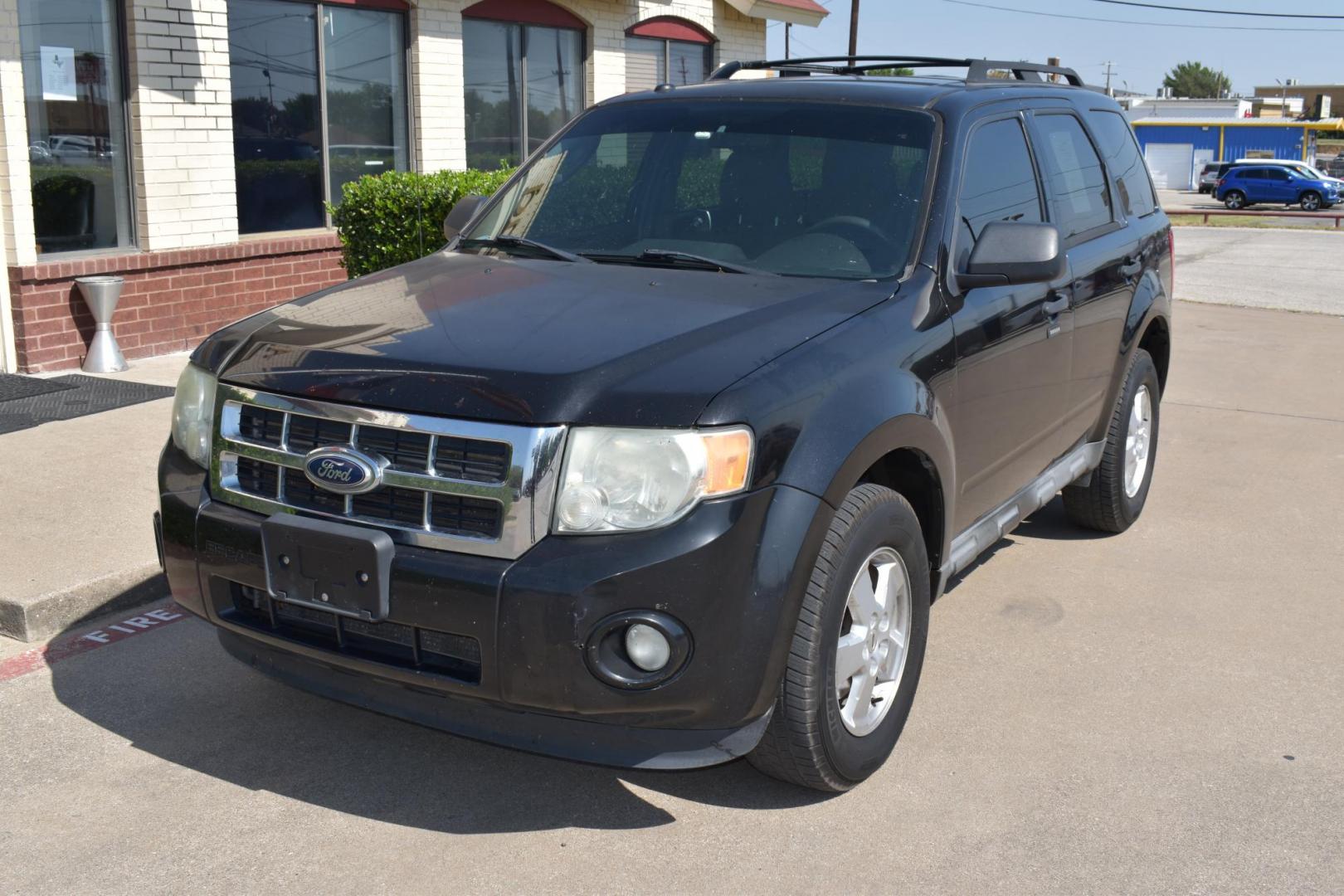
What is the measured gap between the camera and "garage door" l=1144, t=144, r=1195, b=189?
233 feet

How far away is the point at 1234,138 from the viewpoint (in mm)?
72000

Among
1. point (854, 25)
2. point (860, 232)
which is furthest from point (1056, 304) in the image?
point (854, 25)

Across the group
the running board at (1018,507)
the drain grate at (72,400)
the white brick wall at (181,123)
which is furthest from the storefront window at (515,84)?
the running board at (1018,507)

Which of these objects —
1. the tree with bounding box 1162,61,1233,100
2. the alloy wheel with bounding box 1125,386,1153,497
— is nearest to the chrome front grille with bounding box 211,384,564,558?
the alloy wheel with bounding box 1125,386,1153,497

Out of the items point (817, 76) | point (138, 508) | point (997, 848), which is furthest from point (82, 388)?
point (997, 848)

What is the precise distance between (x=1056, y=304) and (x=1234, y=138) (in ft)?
244

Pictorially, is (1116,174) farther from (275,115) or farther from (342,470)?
(275,115)

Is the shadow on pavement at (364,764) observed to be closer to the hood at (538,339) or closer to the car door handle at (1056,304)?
the hood at (538,339)

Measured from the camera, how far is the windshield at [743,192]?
14.0 ft

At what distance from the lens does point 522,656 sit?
312cm

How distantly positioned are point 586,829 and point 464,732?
500 millimetres

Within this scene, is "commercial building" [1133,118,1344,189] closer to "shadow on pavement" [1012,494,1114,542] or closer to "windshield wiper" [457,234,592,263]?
"shadow on pavement" [1012,494,1114,542]

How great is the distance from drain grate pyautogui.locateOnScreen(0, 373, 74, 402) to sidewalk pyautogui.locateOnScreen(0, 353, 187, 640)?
78cm

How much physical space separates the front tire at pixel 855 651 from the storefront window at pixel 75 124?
739 centimetres
